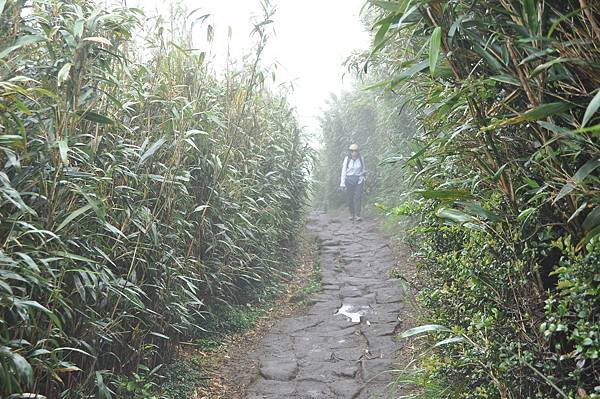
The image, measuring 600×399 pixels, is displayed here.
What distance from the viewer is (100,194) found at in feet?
8.89

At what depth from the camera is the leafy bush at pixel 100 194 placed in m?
2.20

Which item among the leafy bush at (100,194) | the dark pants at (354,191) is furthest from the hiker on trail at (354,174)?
the leafy bush at (100,194)

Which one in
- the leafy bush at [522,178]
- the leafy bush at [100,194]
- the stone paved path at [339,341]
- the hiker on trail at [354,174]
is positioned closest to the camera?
the leafy bush at [522,178]

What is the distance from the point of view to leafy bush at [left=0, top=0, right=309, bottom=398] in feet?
7.21

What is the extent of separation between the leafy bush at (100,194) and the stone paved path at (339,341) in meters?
0.75

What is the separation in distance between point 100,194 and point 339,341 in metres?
2.77

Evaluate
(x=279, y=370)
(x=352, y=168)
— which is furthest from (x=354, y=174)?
(x=279, y=370)

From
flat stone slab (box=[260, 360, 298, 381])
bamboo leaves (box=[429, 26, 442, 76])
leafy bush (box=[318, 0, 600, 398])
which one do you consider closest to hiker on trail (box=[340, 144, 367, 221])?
flat stone slab (box=[260, 360, 298, 381])

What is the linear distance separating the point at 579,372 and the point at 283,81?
19.4 feet

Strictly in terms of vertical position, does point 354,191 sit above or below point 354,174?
below

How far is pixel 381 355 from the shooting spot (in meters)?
4.36

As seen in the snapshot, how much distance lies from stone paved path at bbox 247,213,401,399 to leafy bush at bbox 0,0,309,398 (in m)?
0.75

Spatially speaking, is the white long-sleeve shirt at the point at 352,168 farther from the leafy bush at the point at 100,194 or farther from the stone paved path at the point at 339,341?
the leafy bush at the point at 100,194

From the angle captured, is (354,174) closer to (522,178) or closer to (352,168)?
(352,168)
